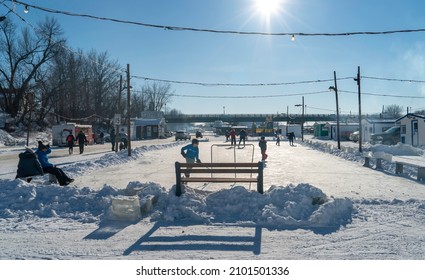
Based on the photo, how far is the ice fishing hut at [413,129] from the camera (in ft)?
97.6

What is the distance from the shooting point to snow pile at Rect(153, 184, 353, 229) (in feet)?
20.5

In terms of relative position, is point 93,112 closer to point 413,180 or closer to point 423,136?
point 423,136

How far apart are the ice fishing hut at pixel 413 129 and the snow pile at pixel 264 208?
1071 inches

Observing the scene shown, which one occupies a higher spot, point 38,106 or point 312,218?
point 38,106

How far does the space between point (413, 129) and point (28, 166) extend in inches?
1238

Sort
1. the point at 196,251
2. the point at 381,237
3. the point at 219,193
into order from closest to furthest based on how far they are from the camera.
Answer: the point at 196,251 < the point at 381,237 < the point at 219,193

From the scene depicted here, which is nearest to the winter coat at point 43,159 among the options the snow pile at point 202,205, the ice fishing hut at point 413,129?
the snow pile at point 202,205

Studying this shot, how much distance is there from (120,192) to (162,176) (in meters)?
5.10

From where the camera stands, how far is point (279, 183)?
11.1m

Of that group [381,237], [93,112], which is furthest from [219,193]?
[93,112]

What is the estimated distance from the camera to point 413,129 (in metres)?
31.1

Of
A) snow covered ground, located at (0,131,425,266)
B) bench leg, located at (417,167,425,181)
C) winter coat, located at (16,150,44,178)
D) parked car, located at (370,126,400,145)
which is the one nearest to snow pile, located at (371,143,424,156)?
bench leg, located at (417,167,425,181)

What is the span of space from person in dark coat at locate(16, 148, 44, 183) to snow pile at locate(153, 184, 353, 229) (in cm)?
442

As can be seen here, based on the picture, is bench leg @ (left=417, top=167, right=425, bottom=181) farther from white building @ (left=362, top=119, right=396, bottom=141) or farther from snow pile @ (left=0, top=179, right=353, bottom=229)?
white building @ (left=362, top=119, right=396, bottom=141)
